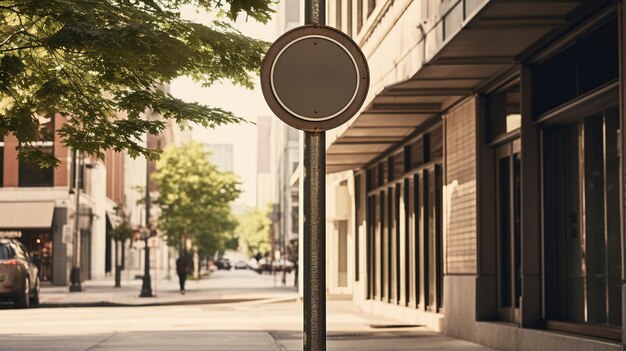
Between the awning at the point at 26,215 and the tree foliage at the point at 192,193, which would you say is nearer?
the awning at the point at 26,215

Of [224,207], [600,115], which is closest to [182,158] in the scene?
[224,207]

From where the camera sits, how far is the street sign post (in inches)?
245

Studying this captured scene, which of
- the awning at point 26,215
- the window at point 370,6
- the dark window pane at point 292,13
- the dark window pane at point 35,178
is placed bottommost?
the awning at point 26,215

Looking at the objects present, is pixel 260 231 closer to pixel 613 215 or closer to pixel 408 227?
pixel 408 227

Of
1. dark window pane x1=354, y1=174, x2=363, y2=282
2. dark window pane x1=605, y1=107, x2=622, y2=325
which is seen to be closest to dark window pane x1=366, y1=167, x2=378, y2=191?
dark window pane x1=354, y1=174, x2=363, y2=282

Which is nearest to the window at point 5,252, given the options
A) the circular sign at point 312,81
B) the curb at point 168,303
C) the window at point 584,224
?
the curb at point 168,303

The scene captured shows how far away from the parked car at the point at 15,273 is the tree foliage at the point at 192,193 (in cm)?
4108

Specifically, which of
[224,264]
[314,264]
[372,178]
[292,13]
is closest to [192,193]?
[292,13]

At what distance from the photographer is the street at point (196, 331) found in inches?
655

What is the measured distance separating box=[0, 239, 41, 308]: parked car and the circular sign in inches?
980

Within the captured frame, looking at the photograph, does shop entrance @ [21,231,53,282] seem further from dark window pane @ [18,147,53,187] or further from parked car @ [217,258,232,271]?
parked car @ [217,258,232,271]

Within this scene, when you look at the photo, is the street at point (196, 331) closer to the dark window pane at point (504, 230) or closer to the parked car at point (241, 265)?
the dark window pane at point (504, 230)

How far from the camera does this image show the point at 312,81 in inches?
245

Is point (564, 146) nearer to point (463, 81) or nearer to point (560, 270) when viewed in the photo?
point (560, 270)
